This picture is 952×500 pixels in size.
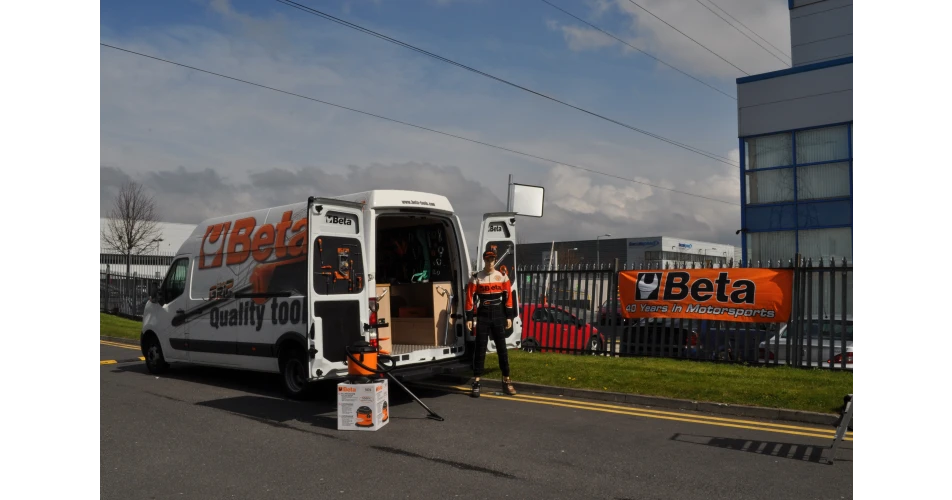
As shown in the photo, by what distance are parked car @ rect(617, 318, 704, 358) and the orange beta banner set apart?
0.55 ft

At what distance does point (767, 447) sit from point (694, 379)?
3.36m

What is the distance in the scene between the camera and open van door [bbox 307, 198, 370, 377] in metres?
8.61

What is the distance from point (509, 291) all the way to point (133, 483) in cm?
552

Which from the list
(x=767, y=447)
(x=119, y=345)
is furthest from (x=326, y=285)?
(x=119, y=345)

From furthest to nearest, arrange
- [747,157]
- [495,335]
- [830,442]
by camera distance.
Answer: [747,157]
[495,335]
[830,442]

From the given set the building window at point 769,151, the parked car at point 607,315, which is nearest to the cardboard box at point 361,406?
the parked car at point 607,315

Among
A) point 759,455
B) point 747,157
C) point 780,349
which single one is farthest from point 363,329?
point 747,157

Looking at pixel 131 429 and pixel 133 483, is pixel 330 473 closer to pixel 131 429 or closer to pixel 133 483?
pixel 133 483

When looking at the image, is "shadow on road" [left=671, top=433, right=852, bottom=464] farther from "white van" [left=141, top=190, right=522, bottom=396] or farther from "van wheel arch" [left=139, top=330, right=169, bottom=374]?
"van wheel arch" [left=139, top=330, right=169, bottom=374]

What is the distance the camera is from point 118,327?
22.5m

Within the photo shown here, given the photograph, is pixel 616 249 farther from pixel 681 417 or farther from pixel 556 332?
pixel 681 417

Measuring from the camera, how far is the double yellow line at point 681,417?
24.9 feet

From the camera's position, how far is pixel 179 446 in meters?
7.15

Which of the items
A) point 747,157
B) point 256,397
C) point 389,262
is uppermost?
point 747,157
